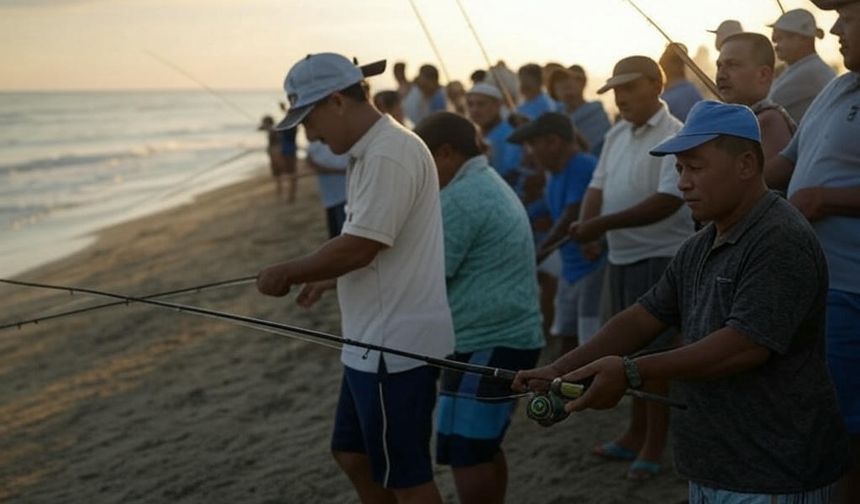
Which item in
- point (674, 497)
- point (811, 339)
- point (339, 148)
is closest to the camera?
point (811, 339)

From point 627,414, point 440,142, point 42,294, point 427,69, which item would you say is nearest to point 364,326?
point 440,142

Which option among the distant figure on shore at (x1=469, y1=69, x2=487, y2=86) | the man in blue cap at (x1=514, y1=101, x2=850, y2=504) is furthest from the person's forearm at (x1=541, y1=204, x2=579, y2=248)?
the distant figure on shore at (x1=469, y1=69, x2=487, y2=86)

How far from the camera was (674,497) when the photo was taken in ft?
16.1

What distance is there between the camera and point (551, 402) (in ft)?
9.27

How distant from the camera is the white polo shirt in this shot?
3.75 metres

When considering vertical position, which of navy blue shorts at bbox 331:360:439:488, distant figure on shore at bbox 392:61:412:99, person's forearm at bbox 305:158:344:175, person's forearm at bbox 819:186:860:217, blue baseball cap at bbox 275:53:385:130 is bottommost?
navy blue shorts at bbox 331:360:439:488

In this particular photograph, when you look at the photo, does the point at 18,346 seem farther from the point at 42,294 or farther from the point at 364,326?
the point at 364,326

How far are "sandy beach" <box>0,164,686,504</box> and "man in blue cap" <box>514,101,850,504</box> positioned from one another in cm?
223

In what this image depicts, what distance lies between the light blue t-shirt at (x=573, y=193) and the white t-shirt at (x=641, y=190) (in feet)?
2.58

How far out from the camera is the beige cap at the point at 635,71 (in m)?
4.96

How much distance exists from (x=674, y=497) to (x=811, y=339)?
2.34m

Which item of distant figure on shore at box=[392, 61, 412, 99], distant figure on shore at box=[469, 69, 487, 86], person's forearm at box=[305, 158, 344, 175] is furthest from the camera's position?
distant figure on shore at box=[392, 61, 412, 99]

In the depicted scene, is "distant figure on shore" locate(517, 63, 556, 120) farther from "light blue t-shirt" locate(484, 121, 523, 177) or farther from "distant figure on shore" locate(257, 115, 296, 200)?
"distant figure on shore" locate(257, 115, 296, 200)

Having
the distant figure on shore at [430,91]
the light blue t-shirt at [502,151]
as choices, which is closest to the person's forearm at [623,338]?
the light blue t-shirt at [502,151]
